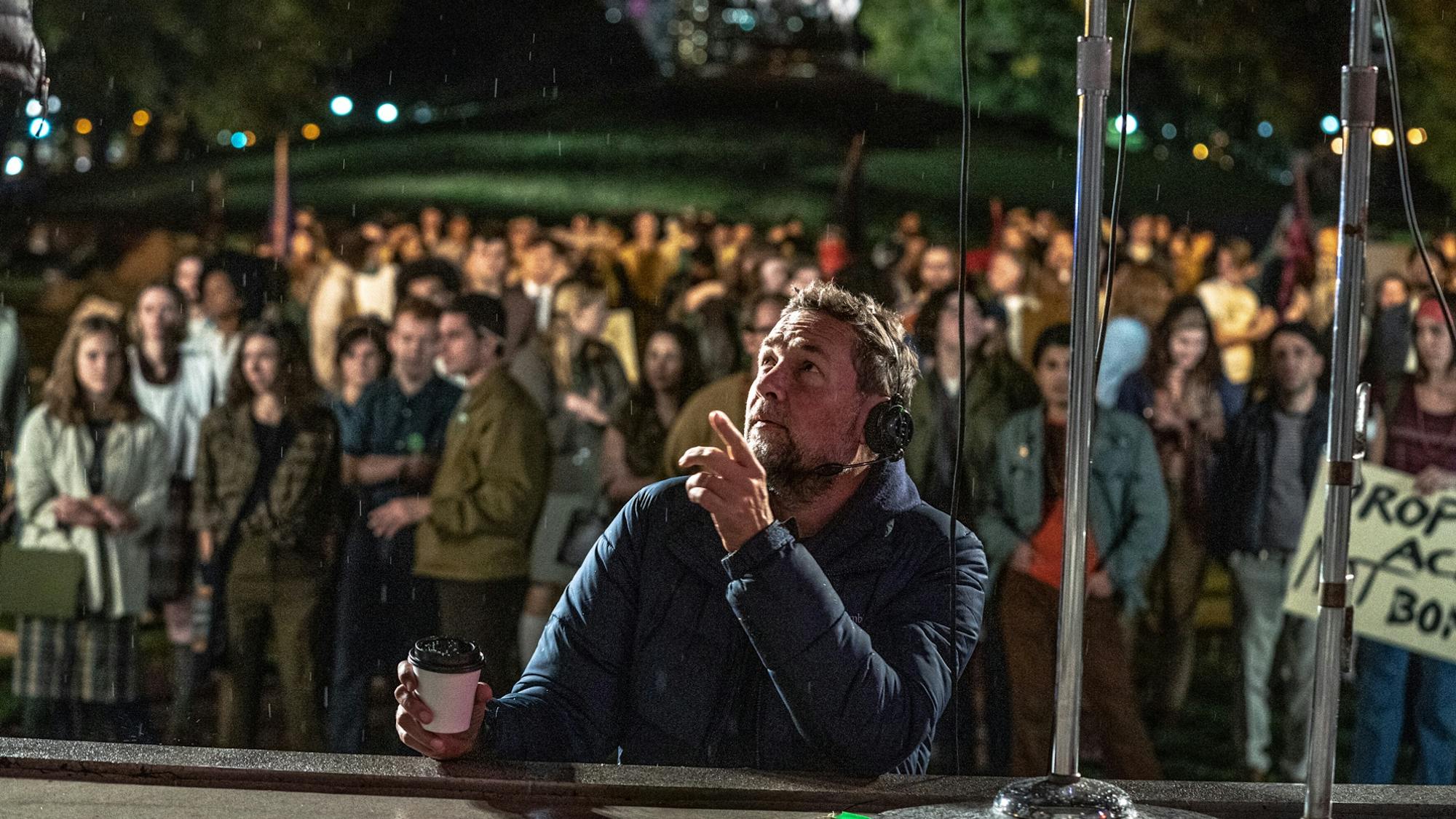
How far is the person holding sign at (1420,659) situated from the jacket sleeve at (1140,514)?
2.97 feet

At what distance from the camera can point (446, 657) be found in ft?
9.48

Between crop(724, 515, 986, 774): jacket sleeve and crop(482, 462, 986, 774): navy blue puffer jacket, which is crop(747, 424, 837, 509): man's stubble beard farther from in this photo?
crop(724, 515, 986, 774): jacket sleeve

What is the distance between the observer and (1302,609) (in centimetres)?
680

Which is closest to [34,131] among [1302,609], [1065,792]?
[1065,792]

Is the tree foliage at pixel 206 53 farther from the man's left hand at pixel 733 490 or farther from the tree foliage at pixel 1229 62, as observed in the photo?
the man's left hand at pixel 733 490

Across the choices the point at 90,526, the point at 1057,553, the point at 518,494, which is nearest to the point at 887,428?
the point at 1057,553

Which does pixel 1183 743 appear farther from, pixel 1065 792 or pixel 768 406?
pixel 1065 792

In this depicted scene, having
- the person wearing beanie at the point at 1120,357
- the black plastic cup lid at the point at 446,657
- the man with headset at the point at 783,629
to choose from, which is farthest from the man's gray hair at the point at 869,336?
the person wearing beanie at the point at 1120,357

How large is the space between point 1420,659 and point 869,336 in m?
4.11

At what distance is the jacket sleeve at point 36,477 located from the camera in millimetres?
6770

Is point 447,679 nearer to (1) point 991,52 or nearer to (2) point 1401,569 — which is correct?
(2) point 1401,569

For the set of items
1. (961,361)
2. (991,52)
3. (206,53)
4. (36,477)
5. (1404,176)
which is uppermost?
(991,52)

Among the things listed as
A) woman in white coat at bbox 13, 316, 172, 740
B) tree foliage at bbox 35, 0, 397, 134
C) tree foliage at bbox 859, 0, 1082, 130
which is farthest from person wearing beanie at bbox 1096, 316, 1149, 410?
tree foliage at bbox 35, 0, 397, 134

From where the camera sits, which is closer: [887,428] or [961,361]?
[961,361]
